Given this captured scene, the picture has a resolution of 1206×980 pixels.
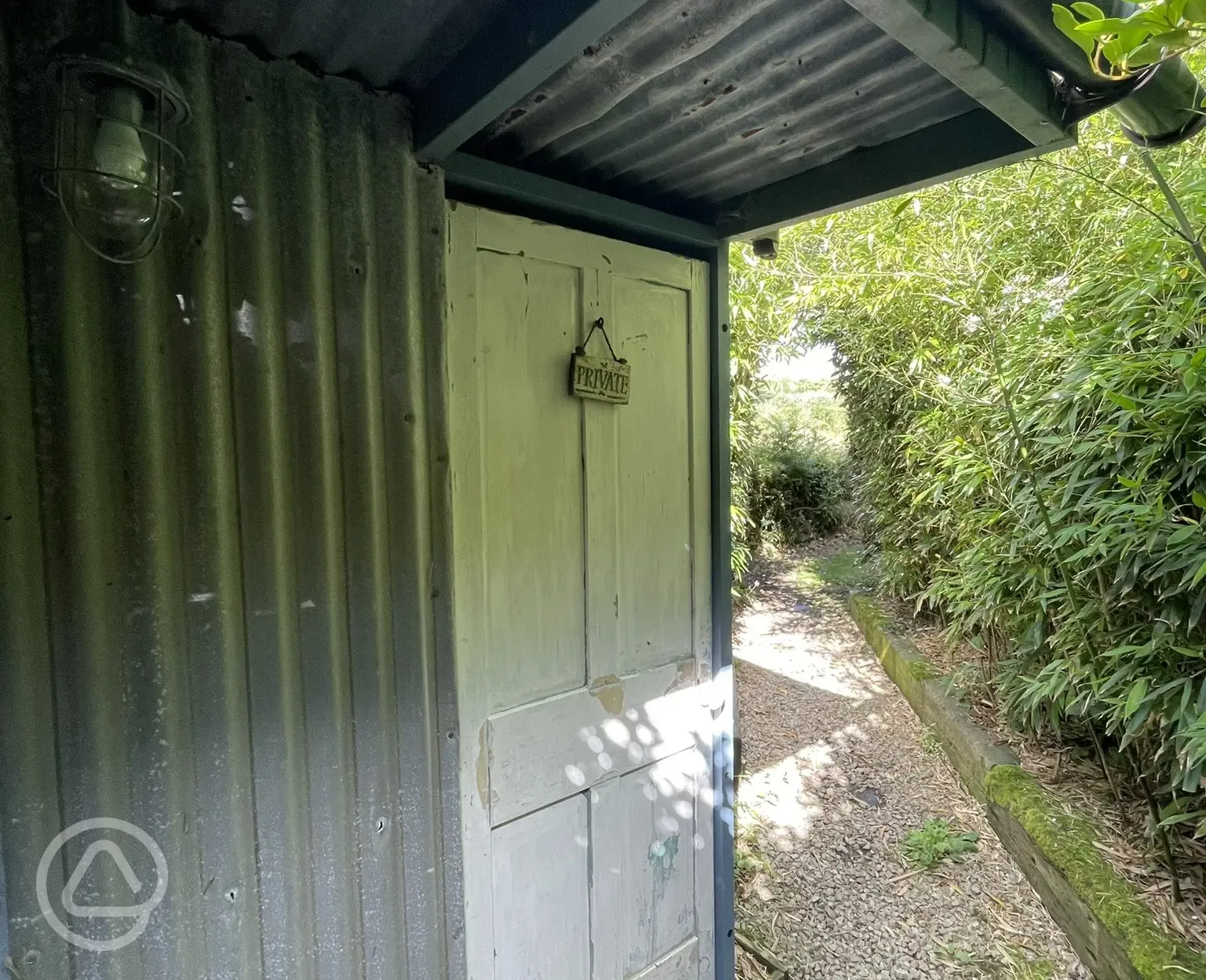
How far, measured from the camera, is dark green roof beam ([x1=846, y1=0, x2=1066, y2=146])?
886 mm

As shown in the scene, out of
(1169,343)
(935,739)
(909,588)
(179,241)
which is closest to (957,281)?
(1169,343)

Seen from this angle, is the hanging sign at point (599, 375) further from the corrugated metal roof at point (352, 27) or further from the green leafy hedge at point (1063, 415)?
the green leafy hedge at point (1063, 415)

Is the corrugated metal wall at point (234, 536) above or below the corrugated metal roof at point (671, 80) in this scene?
below

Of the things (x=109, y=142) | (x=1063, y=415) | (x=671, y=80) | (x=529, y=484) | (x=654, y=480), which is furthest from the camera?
(x=1063, y=415)

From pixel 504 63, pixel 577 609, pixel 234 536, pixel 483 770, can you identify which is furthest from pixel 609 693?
pixel 504 63

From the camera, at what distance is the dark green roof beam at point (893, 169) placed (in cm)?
130

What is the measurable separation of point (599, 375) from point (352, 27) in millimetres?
869

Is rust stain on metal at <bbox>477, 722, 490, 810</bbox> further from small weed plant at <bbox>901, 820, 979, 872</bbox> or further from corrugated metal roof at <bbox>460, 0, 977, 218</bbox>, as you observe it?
small weed plant at <bbox>901, 820, 979, 872</bbox>

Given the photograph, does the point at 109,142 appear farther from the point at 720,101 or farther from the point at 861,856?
the point at 861,856

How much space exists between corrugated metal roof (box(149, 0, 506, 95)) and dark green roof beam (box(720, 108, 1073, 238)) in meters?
0.96

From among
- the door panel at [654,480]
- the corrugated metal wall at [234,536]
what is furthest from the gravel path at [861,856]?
the corrugated metal wall at [234,536]

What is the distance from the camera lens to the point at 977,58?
99cm

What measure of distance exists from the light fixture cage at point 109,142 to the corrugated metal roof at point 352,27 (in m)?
0.18

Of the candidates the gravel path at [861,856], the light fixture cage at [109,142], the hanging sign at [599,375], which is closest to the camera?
the light fixture cage at [109,142]
